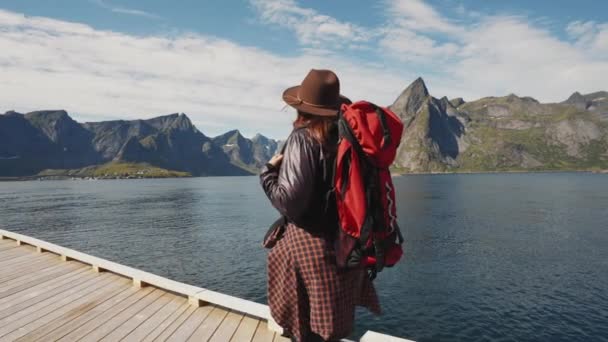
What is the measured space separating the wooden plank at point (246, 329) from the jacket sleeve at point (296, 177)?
171 inches

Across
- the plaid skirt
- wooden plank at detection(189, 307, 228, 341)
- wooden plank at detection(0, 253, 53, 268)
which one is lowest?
wooden plank at detection(0, 253, 53, 268)

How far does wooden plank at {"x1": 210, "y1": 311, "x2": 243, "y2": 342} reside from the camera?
6.55m

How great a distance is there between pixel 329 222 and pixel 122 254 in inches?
1708

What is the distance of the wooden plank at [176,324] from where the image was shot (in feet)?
21.8

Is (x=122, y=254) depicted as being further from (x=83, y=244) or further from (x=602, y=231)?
(x=602, y=231)

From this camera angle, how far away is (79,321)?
731 cm

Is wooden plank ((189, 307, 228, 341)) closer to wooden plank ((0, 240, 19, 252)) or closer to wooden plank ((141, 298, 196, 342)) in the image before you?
wooden plank ((141, 298, 196, 342))

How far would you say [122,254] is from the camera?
40125 mm

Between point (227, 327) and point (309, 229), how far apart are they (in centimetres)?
468

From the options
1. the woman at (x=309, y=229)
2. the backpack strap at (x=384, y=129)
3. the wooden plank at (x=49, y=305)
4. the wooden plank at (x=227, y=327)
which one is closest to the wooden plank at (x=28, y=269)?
the wooden plank at (x=49, y=305)

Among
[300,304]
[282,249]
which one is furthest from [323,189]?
[300,304]

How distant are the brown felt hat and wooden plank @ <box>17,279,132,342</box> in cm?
696

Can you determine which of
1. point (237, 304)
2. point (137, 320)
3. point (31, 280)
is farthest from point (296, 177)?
point (31, 280)

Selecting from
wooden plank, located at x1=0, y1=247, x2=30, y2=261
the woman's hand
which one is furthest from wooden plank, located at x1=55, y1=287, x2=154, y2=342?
wooden plank, located at x1=0, y1=247, x2=30, y2=261
